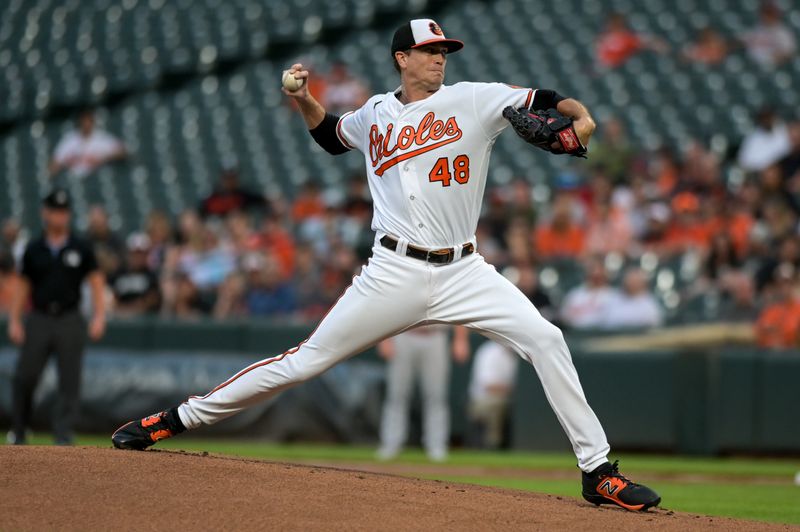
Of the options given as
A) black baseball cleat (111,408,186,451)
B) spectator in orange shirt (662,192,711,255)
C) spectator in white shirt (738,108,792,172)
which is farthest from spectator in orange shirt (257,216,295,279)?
black baseball cleat (111,408,186,451)

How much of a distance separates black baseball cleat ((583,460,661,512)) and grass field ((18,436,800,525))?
1.44 metres

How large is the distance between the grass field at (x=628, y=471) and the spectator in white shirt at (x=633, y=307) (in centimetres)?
132

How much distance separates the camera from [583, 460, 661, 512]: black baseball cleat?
5297 millimetres

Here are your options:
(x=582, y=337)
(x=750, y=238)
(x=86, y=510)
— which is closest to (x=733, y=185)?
(x=750, y=238)

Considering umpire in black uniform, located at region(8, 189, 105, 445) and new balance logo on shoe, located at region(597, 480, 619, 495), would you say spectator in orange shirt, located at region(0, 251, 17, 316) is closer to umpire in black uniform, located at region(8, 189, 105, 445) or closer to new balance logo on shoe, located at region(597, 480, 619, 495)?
umpire in black uniform, located at region(8, 189, 105, 445)

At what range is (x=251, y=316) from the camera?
1380cm

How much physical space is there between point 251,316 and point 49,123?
7.43 m

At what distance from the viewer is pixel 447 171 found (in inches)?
213

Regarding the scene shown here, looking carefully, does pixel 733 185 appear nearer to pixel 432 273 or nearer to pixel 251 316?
pixel 251 316

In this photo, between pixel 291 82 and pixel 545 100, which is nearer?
pixel 545 100

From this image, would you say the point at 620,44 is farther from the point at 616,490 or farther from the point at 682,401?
the point at 616,490

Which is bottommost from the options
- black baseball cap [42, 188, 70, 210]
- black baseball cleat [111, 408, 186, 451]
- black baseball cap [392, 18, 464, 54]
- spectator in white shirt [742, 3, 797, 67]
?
black baseball cleat [111, 408, 186, 451]

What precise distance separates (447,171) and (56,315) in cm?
476

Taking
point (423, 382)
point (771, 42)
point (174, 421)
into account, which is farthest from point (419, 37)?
point (771, 42)
